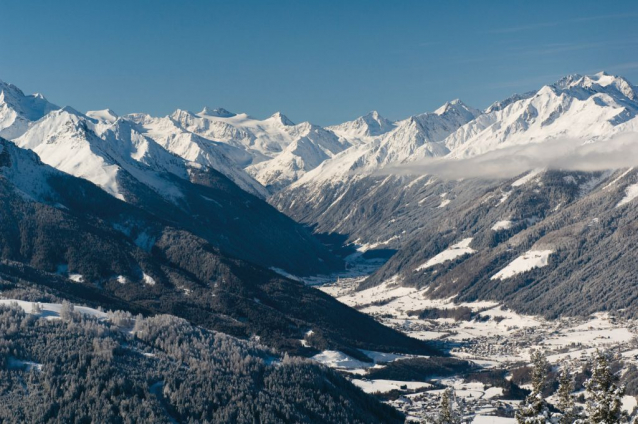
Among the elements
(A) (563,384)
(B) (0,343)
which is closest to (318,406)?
(B) (0,343)

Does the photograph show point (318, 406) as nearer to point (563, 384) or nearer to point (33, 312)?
point (33, 312)

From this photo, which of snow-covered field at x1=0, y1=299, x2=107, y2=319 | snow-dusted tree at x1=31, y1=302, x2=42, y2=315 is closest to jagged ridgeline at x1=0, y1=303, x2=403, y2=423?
snow-dusted tree at x1=31, y1=302, x2=42, y2=315

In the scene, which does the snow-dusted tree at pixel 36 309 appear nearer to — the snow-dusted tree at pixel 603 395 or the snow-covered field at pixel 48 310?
the snow-covered field at pixel 48 310

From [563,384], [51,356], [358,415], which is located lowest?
[358,415]

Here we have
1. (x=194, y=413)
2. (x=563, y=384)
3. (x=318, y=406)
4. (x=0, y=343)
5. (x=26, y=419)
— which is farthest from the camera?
(x=318, y=406)

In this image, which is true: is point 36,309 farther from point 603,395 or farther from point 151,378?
point 603,395

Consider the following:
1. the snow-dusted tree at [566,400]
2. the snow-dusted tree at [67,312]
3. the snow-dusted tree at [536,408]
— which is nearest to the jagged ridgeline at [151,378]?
the snow-dusted tree at [67,312]

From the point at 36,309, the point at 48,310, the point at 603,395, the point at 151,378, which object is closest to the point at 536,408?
the point at 603,395
